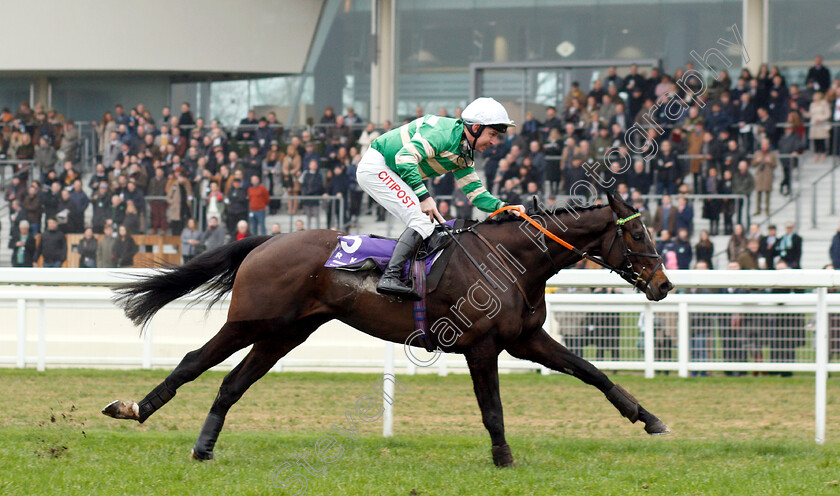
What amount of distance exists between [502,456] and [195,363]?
1.69m

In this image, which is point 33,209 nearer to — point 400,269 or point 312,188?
point 312,188

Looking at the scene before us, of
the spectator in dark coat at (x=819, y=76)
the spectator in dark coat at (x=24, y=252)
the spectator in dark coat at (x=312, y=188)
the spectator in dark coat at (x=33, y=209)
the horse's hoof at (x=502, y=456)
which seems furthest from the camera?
the spectator in dark coat at (x=33, y=209)

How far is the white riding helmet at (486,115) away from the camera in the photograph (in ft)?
17.0

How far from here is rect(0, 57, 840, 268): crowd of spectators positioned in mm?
13914

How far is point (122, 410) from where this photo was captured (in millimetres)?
5129

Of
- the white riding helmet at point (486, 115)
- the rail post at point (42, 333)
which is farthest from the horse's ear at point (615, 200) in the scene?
the rail post at point (42, 333)

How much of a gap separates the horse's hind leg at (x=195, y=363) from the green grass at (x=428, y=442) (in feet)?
0.78

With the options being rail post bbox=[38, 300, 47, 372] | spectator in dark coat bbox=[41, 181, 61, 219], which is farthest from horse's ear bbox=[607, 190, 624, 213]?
spectator in dark coat bbox=[41, 181, 61, 219]

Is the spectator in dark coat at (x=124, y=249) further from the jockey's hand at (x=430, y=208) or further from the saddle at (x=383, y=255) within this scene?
the jockey's hand at (x=430, y=208)

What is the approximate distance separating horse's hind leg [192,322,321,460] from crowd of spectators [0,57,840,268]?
764 centimetres

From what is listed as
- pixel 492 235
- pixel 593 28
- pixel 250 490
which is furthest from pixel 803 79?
pixel 250 490

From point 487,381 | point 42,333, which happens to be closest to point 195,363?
point 487,381

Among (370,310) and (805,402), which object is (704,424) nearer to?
(805,402)

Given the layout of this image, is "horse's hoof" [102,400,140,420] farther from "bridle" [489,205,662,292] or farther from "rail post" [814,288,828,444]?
"rail post" [814,288,828,444]
